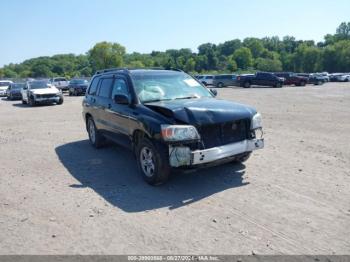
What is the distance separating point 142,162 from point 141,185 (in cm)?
39

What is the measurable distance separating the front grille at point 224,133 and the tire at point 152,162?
27.2 inches

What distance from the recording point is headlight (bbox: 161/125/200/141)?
523cm

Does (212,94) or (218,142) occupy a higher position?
(212,94)

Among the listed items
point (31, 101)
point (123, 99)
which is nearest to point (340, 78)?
point (31, 101)

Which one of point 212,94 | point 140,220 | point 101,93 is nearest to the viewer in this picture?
point 140,220

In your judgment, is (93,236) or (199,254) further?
(93,236)

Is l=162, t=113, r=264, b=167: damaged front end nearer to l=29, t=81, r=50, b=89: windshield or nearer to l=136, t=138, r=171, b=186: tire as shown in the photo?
l=136, t=138, r=171, b=186: tire

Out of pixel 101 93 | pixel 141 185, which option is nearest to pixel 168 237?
pixel 141 185

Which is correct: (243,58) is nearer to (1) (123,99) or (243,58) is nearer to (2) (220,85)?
(2) (220,85)

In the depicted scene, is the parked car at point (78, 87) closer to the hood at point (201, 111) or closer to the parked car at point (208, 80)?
the parked car at point (208, 80)

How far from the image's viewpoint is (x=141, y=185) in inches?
232

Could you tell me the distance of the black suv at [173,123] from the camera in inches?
208

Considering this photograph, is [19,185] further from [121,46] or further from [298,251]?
[121,46]

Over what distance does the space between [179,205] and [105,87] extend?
154 inches
